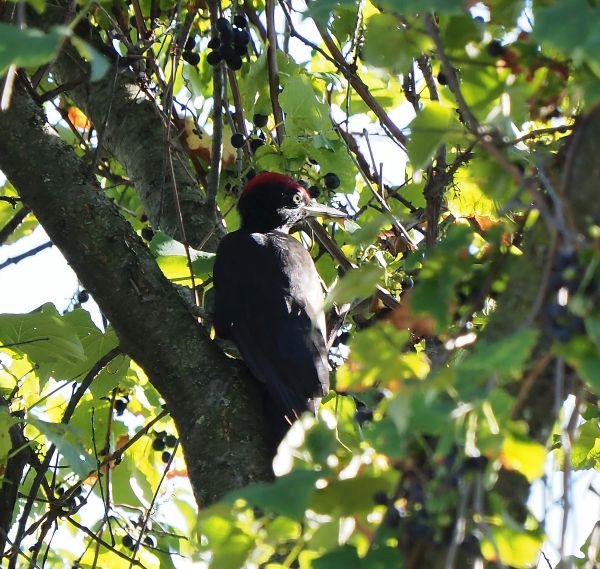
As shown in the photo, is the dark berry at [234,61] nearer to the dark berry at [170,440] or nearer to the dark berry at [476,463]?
the dark berry at [170,440]

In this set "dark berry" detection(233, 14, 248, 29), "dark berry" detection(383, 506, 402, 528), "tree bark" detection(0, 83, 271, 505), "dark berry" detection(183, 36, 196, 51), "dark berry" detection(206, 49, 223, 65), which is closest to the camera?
"dark berry" detection(383, 506, 402, 528)

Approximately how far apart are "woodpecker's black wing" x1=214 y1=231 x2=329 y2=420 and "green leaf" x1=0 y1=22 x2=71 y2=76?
204 centimetres

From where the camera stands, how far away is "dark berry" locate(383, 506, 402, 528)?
1621 millimetres

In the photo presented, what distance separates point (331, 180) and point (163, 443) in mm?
1588

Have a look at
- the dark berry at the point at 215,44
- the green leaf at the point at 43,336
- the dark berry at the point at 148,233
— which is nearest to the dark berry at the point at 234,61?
the dark berry at the point at 215,44

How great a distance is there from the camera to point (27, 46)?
152 cm

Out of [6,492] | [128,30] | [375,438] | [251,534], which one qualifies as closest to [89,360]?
[6,492]

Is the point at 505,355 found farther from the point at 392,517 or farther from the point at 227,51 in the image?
the point at 227,51

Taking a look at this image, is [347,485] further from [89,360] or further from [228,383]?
[89,360]

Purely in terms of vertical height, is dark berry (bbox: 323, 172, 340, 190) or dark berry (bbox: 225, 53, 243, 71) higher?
dark berry (bbox: 225, 53, 243, 71)

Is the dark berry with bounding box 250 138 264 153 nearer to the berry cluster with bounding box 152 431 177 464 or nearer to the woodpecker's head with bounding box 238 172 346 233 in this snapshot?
the woodpecker's head with bounding box 238 172 346 233

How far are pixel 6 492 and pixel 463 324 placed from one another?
234cm

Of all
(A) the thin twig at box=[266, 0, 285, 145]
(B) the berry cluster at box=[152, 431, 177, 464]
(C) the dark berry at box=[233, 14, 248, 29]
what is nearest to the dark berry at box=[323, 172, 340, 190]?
(A) the thin twig at box=[266, 0, 285, 145]

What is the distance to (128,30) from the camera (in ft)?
15.1
